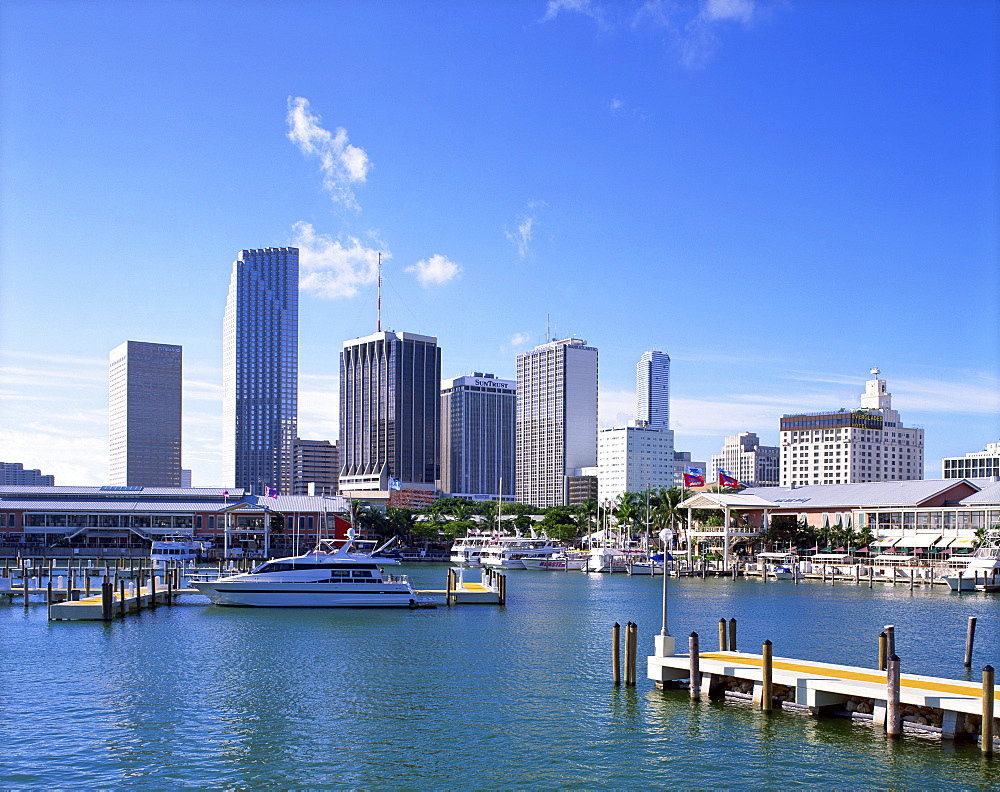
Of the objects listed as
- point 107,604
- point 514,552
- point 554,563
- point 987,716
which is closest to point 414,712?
point 987,716

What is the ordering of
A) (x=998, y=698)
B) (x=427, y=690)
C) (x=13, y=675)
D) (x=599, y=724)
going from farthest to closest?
1. (x=13, y=675)
2. (x=427, y=690)
3. (x=599, y=724)
4. (x=998, y=698)

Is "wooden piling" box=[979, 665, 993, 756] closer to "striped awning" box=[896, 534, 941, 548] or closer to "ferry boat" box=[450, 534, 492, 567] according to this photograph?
"striped awning" box=[896, 534, 941, 548]

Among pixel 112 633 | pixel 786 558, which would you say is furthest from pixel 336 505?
pixel 112 633

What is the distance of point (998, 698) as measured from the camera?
102 ft

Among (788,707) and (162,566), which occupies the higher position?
(788,707)

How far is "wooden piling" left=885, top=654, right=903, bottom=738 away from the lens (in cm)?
3105

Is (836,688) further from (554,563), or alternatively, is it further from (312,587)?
(554,563)

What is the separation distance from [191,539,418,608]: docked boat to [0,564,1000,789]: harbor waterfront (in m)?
4.08

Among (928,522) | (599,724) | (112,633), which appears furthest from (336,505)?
(599,724)

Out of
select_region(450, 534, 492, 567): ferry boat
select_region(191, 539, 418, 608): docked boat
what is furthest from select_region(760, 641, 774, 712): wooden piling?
select_region(450, 534, 492, 567): ferry boat

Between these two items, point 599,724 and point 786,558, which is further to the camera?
point 786,558

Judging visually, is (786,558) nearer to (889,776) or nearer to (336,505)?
(336,505)

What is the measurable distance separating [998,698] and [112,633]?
46.7m

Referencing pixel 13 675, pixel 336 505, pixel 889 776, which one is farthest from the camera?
pixel 336 505
